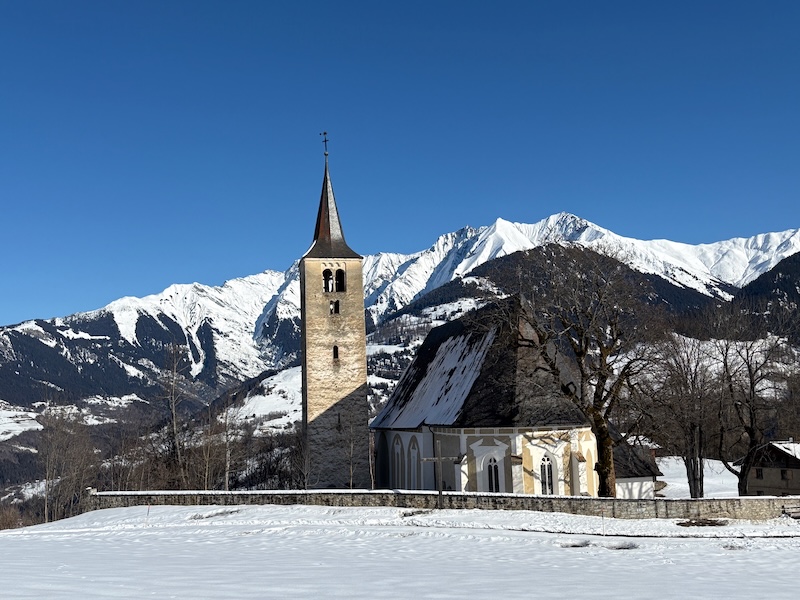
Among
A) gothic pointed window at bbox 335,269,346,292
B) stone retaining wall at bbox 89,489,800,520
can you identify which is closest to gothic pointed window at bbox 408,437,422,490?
gothic pointed window at bbox 335,269,346,292

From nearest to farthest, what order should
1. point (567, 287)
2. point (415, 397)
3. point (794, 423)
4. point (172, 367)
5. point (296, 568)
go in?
point (296, 568) → point (567, 287) → point (172, 367) → point (415, 397) → point (794, 423)

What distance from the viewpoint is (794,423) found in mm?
69000

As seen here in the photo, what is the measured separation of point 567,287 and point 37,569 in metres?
20.6

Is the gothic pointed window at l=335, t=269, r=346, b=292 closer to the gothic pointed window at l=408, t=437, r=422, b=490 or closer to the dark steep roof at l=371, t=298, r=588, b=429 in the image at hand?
the dark steep roof at l=371, t=298, r=588, b=429

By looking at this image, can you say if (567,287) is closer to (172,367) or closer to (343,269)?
(343,269)

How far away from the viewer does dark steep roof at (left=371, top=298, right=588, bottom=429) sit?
32.0 metres

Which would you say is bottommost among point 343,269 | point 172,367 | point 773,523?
point 773,523

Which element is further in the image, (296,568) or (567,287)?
(567,287)

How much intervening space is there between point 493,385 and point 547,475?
4.63 m

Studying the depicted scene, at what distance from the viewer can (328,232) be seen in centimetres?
4894

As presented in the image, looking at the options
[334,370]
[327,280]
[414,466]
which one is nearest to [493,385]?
[414,466]

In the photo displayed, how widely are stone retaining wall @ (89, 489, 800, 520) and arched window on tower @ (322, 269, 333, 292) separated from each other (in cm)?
1962

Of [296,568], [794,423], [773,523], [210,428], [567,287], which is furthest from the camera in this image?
[794,423]

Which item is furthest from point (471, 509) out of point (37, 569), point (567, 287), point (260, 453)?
point (260, 453)
